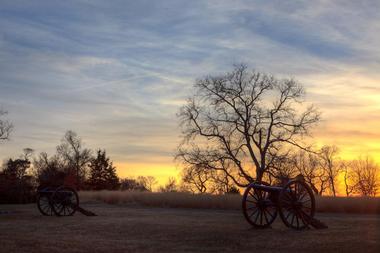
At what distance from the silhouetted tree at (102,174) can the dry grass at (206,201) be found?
1294 inches

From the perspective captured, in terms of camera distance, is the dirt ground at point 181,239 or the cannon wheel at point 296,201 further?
the cannon wheel at point 296,201

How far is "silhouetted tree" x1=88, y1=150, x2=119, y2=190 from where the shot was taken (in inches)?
3408

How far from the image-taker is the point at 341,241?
16469 millimetres

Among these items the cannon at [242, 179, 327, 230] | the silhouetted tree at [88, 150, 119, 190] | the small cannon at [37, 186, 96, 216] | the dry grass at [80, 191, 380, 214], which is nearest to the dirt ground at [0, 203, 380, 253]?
the cannon at [242, 179, 327, 230]

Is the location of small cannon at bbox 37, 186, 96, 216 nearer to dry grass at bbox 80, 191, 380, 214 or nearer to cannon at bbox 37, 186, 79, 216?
cannon at bbox 37, 186, 79, 216

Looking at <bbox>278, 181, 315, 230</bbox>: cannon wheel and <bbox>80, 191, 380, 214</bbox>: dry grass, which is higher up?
<bbox>80, 191, 380, 214</bbox>: dry grass

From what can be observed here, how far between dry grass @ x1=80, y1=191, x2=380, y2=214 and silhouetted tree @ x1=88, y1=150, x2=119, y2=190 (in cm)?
3287

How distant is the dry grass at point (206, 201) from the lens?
3603cm

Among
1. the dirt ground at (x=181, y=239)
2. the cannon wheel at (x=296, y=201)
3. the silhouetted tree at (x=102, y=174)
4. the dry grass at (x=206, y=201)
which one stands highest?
the silhouetted tree at (x=102, y=174)

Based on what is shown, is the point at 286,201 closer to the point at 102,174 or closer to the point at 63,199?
the point at 63,199

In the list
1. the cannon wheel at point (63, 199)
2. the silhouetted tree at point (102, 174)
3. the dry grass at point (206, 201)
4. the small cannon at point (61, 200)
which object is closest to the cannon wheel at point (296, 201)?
the small cannon at point (61, 200)

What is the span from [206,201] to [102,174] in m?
48.7

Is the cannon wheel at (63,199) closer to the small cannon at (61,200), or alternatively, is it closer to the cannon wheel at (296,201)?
the small cannon at (61,200)

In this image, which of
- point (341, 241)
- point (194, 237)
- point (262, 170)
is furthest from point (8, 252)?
point (262, 170)
